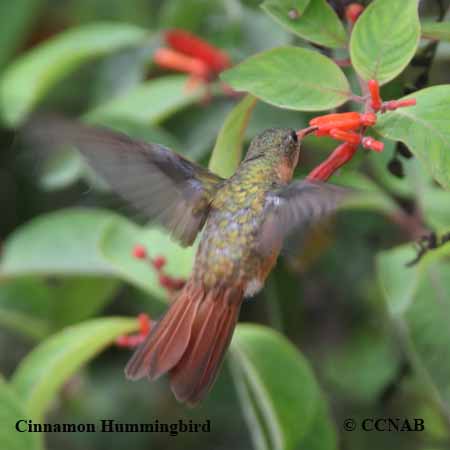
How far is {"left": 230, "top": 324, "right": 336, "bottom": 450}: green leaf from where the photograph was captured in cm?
162

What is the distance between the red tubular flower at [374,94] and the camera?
1.26 meters

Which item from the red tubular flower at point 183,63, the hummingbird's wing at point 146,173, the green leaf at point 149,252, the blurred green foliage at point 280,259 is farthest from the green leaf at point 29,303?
the hummingbird's wing at point 146,173

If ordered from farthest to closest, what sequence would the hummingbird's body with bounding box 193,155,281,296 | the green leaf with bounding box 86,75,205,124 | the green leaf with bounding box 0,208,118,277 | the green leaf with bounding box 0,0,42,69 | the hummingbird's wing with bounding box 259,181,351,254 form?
the green leaf with bounding box 0,0,42,69 < the green leaf with bounding box 86,75,205,124 < the green leaf with bounding box 0,208,118,277 < the hummingbird's body with bounding box 193,155,281,296 < the hummingbird's wing with bounding box 259,181,351,254

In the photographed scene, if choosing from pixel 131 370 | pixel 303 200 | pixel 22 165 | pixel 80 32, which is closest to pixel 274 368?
pixel 131 370

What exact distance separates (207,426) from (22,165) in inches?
39.9

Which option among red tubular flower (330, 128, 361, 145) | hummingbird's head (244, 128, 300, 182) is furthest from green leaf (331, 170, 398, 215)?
red tubular flower (330, 128, 361, 145)

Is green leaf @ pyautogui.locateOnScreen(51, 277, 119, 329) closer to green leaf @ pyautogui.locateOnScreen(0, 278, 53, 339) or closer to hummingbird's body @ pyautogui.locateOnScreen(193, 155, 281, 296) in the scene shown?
green leaf @ pyautogui.locateOnScreen(0, 278, 53, 339)

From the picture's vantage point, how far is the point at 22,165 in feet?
9.06

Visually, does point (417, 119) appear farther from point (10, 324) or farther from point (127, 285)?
point (127, 285)

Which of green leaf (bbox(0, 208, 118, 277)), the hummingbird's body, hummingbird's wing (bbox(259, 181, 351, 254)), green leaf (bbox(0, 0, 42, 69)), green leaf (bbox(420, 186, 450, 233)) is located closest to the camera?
hummingbird's wing (bbox(259, 181, 351, 254))

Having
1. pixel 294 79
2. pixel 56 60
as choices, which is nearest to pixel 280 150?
pixel 294 79

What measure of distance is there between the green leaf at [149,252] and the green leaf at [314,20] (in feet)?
1.85

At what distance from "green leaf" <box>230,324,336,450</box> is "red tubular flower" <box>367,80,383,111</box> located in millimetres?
591

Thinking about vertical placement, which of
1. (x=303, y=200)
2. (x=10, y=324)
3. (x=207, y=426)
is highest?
(x=303, y=200)
